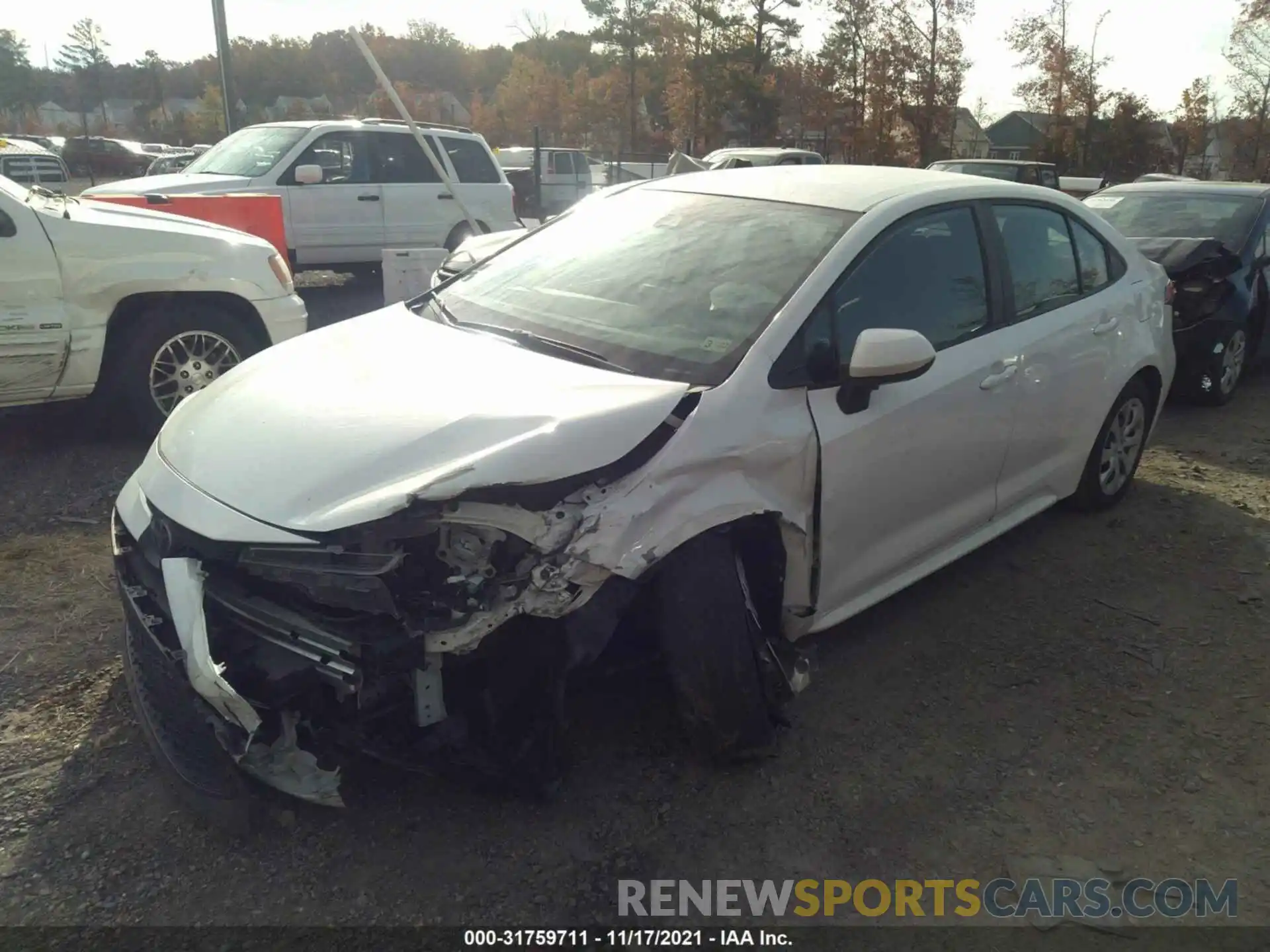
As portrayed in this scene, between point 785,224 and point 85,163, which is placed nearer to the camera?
point 785,224

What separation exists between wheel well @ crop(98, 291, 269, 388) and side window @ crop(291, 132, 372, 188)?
16.5ft

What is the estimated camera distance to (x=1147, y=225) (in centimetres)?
782

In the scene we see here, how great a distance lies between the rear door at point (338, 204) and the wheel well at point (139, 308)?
484cm

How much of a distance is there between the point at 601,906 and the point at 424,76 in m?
75.1

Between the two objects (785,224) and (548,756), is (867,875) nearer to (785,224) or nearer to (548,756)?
(548,756)

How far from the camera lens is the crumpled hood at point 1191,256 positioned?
22.8 feet

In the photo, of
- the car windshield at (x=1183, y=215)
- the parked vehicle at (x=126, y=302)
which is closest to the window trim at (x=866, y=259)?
the parked vehicle at (x=126, y=302)

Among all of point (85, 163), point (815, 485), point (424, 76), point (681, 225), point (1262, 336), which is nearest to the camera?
point (815, 485)

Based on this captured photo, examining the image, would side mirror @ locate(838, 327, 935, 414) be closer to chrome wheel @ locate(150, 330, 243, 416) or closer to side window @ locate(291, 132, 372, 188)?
chrome wheel @ locate(150, 330, 243, 416)

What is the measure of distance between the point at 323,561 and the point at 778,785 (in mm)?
1479

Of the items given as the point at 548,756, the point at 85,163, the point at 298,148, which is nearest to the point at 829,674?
the point at 548,756

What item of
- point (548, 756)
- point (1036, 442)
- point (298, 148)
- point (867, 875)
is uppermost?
point (298, 148)

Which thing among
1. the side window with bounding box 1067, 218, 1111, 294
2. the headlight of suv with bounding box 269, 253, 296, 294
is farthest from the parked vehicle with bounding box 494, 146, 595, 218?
the side window with bounding box 1067, 218, 1111, 294

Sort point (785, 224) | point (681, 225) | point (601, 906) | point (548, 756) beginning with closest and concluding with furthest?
point (601, 906), point (548, 756), point (785, 224), point (681, 225)
